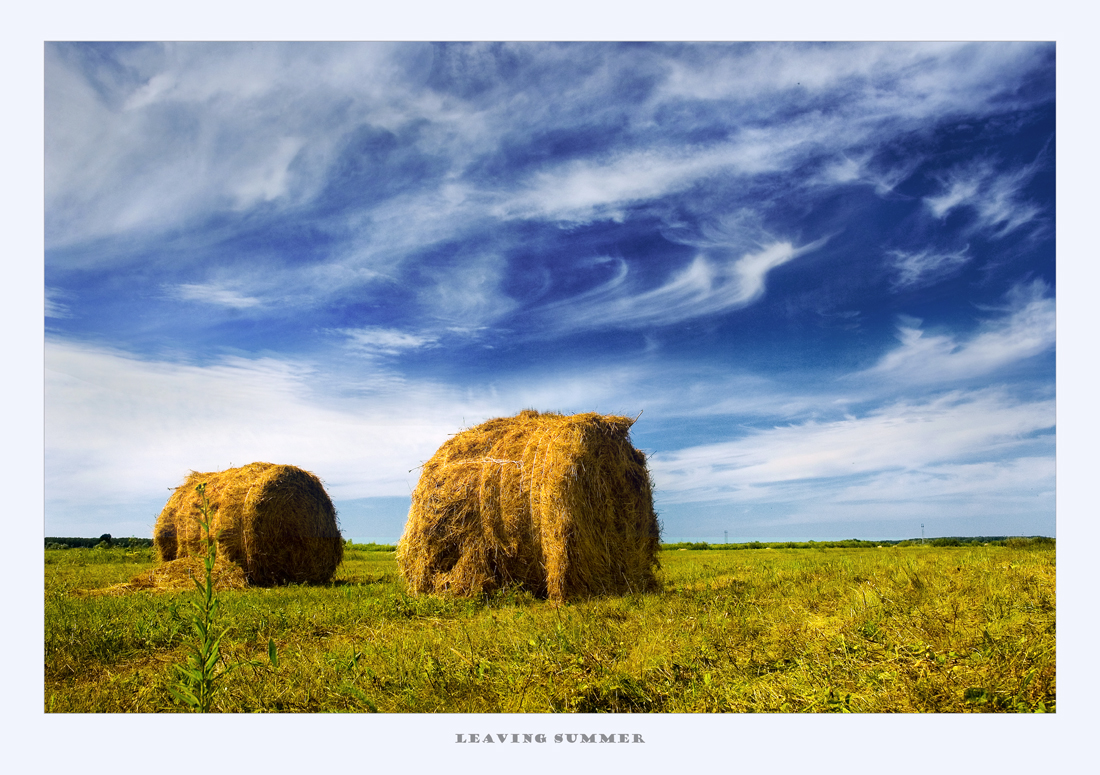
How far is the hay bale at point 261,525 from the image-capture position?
8.55 m

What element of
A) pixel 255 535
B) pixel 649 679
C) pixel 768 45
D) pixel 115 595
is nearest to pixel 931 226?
pixel 768 45

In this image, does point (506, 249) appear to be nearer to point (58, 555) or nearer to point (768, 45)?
point (768, 45)

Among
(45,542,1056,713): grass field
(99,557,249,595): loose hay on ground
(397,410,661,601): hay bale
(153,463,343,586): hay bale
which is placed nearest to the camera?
(45,542,1056,713): grass field

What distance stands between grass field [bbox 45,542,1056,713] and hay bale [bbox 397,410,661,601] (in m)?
0.81

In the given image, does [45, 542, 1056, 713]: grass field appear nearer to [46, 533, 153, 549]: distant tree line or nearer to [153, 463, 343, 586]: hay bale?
[46, 533, 153, 549]: distant tree line

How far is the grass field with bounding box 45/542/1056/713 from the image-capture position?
3.25 metres

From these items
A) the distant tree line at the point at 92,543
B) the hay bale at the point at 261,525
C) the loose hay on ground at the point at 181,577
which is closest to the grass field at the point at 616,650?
the distant tree line at the point at 92,543

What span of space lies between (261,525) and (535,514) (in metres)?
4.47

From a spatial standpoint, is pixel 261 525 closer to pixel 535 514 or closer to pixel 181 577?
pixel 181 577

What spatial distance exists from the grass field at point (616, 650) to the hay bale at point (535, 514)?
32.1 inches

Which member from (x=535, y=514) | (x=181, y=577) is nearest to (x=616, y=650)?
(x=535, y=514)

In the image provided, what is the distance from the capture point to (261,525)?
28.3 feet

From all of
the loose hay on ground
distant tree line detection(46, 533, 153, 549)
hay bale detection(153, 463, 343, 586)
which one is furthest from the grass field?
hay bale detection(153, 463, 343, 586)

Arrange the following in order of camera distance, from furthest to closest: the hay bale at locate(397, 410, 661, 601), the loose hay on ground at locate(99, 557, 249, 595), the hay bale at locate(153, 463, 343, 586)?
the hay bale at locate(153, 463, 343, 586), the loose hay on ground at locate(99, 557, 249, 595), the hay bale at locate(397, 410, 661, 601)
